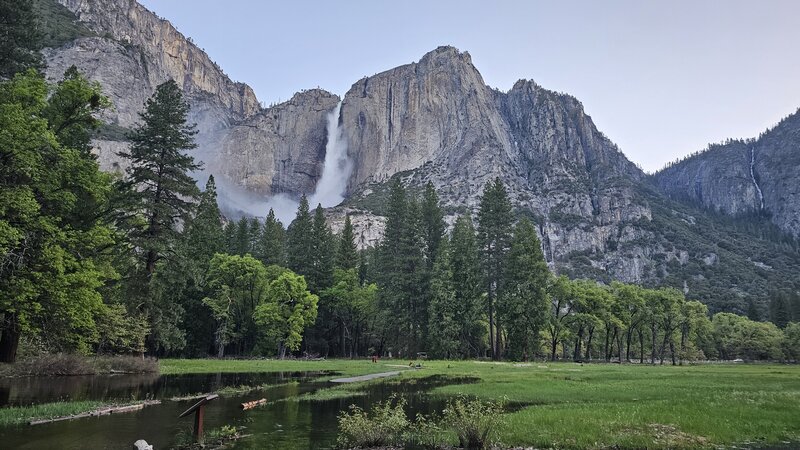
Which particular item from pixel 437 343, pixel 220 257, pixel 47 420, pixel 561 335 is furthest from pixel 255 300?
pixel 47 420

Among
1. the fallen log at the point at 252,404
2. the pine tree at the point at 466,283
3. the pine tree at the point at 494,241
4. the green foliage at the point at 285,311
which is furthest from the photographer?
the pine tree at the point at 494,241

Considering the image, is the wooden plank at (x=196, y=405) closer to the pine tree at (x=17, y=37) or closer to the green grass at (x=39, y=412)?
the green grass at (x=39, y=412)

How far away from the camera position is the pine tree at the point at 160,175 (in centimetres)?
3766

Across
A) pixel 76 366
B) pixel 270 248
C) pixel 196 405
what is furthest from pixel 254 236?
pixel 196 405

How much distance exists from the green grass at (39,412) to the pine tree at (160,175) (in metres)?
20.1

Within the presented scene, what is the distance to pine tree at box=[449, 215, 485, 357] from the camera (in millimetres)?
69812

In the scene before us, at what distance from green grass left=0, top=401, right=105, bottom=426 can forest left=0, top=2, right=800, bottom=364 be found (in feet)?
26.6

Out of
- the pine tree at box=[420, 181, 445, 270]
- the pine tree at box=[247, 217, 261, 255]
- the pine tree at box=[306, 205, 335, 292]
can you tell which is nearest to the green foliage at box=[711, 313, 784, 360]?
the pine tree at box=[420, 181, 445, 270]

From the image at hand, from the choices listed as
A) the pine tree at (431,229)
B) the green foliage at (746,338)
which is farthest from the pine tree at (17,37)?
the green foliage at (746,338)

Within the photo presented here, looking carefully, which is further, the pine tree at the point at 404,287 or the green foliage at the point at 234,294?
the pine tree at the point at 404,287

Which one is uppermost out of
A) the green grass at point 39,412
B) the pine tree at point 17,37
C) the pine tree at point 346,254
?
the pine tree at point 17,37

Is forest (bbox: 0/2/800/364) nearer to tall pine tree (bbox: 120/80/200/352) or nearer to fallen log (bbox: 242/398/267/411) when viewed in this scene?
tall pine tree (bbox: 120/80/200/352)

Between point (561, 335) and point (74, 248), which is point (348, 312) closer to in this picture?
point (561, 335)

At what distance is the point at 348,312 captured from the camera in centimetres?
8819
